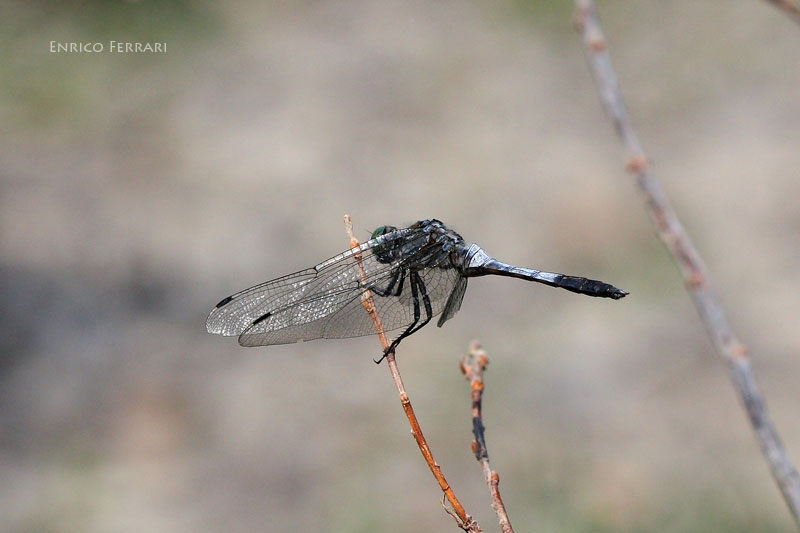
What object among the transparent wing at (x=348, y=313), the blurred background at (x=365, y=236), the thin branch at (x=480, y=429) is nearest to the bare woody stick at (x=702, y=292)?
the thin branch at (x=480, y=429)

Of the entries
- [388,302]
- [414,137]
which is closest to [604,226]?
[414,137]

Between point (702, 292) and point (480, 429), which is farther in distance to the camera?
point (480, 429)

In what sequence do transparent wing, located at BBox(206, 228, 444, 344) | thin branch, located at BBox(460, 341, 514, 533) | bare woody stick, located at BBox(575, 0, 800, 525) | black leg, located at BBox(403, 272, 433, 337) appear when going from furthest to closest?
black leg, located at BBox(403, 272, 433, 337) < transparent wing, located at BBox(206, 228, 444, 344) < thin branch, located at BBox(460, 341, 514, 533) < bare woody stick, located at BBox(575, 0, 800, 525)

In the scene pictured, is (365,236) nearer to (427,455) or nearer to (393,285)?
(393,285)

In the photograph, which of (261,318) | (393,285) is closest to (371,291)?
(393,285)

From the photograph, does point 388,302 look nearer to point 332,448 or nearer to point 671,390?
point 332,448

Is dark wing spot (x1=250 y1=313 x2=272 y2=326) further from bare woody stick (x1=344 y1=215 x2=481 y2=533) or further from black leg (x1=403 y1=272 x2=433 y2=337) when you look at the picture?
bare woody stick (x1=344 y1=215 x2=481 y2=533)

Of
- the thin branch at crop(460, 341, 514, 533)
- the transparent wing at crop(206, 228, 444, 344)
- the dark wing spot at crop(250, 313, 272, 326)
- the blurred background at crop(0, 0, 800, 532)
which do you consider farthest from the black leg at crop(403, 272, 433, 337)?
the blurred background at crop(0, 0, 800, 532)
